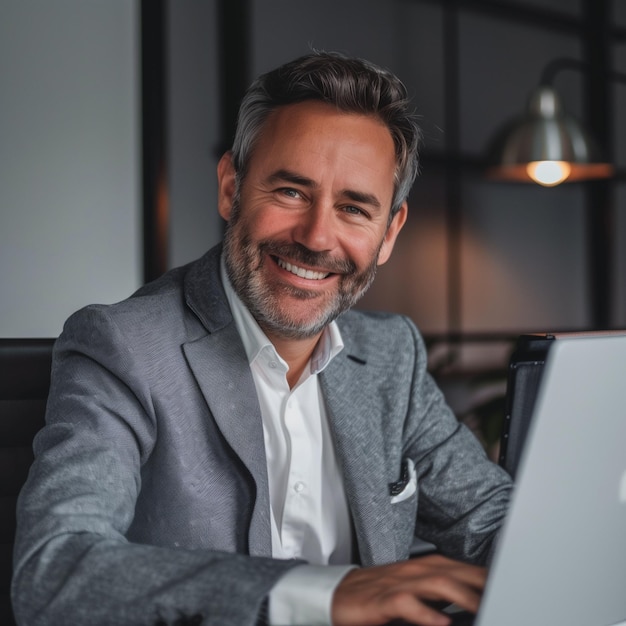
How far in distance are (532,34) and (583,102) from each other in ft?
1.75

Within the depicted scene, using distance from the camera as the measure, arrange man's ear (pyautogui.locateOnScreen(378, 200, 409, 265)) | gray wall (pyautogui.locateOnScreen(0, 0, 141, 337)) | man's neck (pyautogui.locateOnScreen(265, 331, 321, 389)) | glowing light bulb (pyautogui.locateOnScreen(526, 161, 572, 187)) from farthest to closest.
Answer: glowing light bulb (pyautogui.locateOnScreen(526, 161, 572, 187)) → gray wall (pyautogui.locateOnScreen(0, 0, 141, 337)) → man's ear (pyautogui.locateOnScreen(378, 200, 409, 265)) → man's neck (pyautogui.locateOnScreen(265, 331, 321, 389))

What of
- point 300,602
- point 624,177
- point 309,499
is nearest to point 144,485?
point 309,499

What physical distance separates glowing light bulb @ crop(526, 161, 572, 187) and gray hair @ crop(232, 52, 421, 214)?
6.61 feet

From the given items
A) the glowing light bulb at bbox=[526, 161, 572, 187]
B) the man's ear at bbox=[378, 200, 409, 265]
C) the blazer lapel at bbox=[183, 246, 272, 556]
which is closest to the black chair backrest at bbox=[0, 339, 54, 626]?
the blazer lapel at bbox=[183, 246, 272, 556]

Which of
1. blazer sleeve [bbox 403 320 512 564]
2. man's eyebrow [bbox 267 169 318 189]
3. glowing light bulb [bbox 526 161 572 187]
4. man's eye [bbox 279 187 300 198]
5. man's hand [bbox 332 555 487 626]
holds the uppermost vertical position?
glowing light bulb [bbox 526 161 572 187]

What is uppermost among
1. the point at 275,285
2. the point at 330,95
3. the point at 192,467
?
the point at 330,95

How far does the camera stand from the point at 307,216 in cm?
139

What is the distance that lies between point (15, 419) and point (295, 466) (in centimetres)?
49

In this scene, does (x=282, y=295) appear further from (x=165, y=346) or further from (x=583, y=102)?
(x=583, y=102)

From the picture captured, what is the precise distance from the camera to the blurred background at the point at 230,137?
2.57m

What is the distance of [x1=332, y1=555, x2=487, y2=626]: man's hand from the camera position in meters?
0.74

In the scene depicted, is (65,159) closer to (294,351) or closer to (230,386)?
(294,351)

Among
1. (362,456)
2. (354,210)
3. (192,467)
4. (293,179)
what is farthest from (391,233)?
(192,467)

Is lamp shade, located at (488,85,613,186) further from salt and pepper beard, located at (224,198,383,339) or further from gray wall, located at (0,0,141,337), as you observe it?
salt and pepper beard, located at (224,198,383,339)
